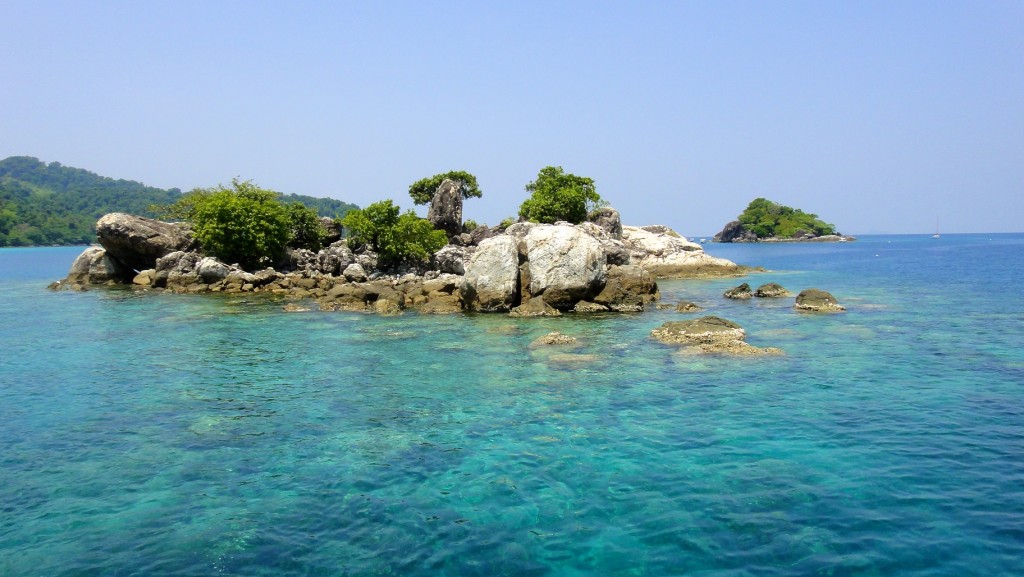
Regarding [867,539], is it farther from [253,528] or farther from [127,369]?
[127,369]

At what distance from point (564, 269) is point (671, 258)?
34288 millimetres

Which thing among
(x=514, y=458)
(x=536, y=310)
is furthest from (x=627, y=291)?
(x=514, y=458)

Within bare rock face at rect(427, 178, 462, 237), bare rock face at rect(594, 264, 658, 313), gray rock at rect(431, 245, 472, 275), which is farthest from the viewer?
bare rock face at rect(427, 178, 462, 237)

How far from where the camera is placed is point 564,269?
35375 millimetres

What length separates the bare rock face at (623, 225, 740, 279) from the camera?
63906 mm

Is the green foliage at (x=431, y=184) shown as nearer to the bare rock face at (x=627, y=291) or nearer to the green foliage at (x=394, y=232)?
the green foliage at (x=394, y=232)

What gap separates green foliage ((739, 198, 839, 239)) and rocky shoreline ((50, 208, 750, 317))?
431ft

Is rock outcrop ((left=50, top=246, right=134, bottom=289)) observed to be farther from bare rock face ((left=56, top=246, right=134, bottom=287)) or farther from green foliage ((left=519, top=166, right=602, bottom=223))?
green foliage ((left=519, top=166, right=602, bottom=223))

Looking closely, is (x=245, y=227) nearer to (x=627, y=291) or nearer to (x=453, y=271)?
(x=453, y=271)

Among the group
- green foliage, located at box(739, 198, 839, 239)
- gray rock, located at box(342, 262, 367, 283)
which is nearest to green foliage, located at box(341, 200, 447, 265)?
gray rock, located at box(342, 262, 367, 283)

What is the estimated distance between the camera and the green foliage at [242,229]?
52562mm

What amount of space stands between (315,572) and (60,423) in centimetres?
1114

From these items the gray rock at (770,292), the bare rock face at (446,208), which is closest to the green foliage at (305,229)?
the bare rock face at (446,208)

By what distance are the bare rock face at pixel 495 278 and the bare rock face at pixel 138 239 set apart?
3376 centimetres
